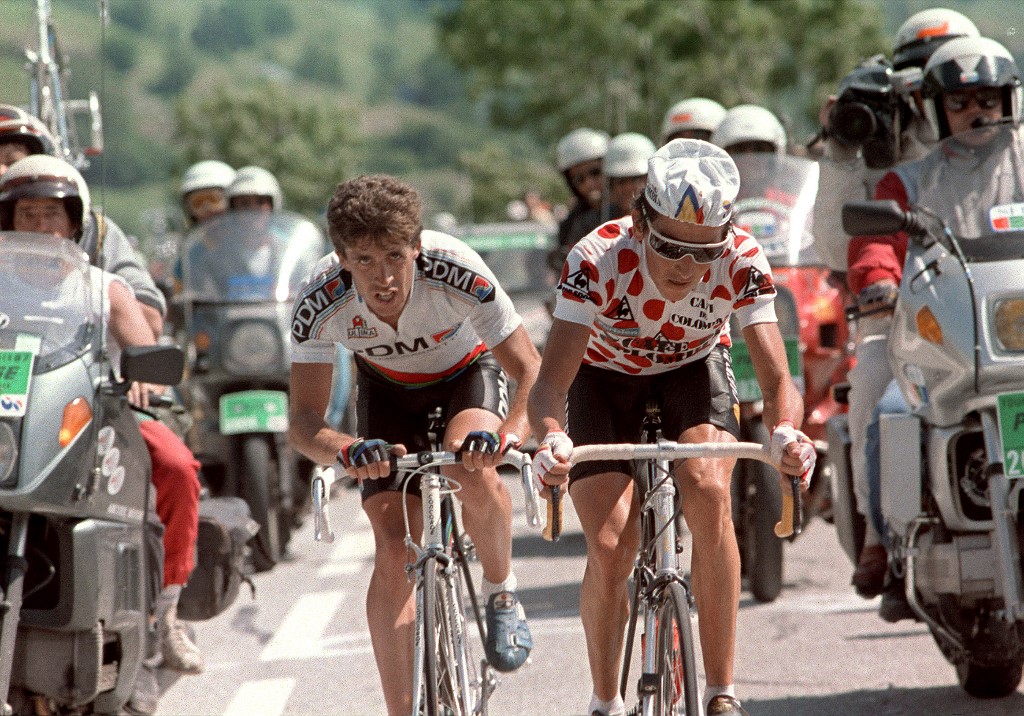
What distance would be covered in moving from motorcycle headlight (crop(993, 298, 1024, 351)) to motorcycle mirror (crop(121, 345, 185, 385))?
2.92m

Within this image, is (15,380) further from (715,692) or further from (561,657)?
(561,657)

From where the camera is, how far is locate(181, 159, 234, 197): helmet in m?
14.1

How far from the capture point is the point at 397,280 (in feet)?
18.6

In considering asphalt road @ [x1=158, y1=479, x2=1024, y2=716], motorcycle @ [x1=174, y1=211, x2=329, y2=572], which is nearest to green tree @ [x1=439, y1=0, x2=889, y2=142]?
motorcycle @ [x1=174, y1=211, x2=329, y2=572]

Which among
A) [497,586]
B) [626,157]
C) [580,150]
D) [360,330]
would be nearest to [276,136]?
[580,150]

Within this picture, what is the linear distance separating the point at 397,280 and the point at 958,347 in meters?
2.02

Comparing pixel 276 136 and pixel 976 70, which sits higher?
pixel 276 136

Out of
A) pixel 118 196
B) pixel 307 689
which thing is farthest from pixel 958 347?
pixel 118 196

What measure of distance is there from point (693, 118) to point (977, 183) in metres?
4.57

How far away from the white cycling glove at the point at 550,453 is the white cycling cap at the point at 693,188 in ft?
2.39

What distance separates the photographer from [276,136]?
80062 millimetres

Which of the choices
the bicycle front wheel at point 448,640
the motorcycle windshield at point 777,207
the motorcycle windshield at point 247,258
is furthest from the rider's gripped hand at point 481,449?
the motorcycle windshield at point 247,258

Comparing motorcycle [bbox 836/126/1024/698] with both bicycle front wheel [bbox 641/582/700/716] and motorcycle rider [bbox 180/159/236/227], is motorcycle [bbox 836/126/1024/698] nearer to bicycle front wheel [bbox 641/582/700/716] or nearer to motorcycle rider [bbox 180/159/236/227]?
bicycle front wheel [bbox 641/582/700/716]

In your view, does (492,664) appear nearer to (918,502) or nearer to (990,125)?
(918,502)
